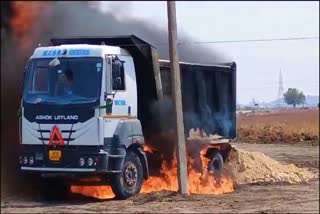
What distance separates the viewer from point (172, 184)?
13375 millimetres

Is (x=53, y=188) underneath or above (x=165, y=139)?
underneath

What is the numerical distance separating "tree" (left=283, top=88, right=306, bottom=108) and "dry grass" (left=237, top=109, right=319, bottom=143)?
0.50 ft

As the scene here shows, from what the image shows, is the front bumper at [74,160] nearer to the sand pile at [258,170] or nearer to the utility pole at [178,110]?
the utility pole at [178,110]

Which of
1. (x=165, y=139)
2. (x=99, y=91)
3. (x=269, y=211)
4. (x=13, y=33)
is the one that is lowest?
(x=269, y=211)

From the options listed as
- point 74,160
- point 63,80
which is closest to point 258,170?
point 74,160

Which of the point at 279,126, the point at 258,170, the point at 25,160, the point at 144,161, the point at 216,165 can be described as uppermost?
the point at 279,126

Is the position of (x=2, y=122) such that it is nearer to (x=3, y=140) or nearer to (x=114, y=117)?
(x=3, y=140)

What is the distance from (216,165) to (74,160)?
3744 mm

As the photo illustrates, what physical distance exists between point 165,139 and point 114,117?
5.34 ft

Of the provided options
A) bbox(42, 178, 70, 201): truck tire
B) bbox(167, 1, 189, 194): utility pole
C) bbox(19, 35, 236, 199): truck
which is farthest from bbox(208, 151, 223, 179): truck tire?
bbox(42, 178, 70, 201): truck tire

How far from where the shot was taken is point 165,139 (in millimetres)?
13258

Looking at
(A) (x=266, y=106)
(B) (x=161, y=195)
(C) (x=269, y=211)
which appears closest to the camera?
(C) (x=269, y=211)

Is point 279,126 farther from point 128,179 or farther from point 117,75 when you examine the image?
point 117,75

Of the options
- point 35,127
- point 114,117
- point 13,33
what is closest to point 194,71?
point 114,117
